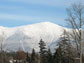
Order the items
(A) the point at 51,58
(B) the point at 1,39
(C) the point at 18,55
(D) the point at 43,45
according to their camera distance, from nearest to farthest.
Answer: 1. (B) the point at 1,39
2. (A) the point at 51,58
3. (D) the point at 43,45
4. (C) the point at 18,55

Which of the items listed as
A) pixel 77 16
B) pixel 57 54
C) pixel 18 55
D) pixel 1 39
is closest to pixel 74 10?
pixel 77 16

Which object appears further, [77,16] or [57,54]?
[57,54]

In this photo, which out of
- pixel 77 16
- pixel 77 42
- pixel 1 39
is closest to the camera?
pixel 77 16

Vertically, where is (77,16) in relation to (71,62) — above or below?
above

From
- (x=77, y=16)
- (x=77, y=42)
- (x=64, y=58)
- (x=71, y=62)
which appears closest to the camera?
(x=77, y=16)

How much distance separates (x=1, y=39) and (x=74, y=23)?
87.6 ft

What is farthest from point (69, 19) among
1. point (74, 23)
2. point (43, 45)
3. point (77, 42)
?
point (43, 45)

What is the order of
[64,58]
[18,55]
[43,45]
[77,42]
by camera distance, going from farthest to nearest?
[18,55], [43,45], [64,58], [77,42]

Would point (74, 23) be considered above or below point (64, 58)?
above

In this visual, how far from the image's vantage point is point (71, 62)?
64.8 metres

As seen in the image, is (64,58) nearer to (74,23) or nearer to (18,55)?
(74,23)

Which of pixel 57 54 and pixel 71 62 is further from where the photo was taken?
pixel 57 54

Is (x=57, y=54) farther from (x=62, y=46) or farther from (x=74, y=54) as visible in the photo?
(x=74, y=54)

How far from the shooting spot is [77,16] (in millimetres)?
32219
